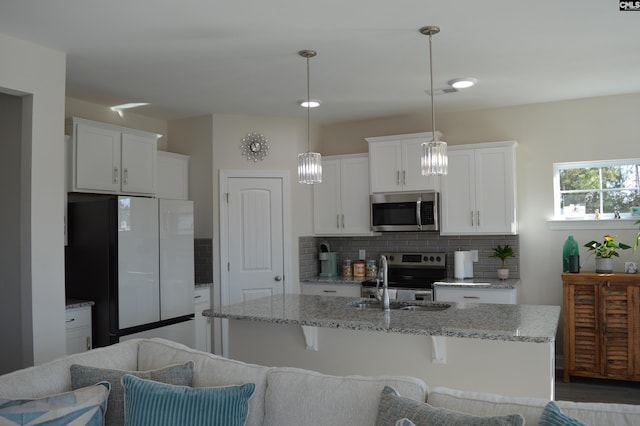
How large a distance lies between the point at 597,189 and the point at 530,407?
13.0 ft

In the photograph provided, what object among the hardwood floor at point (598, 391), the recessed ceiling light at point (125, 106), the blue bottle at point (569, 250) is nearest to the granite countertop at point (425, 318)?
the hardwood floor at point (598, 391)

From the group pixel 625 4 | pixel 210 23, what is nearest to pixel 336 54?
pixel 210 23

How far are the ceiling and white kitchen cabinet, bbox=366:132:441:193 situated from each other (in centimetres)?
39

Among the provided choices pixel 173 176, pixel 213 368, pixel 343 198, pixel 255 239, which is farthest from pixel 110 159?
pixel 213 368

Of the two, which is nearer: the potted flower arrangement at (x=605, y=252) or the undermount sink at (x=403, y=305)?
the undermount sink at (x=403, y=305)

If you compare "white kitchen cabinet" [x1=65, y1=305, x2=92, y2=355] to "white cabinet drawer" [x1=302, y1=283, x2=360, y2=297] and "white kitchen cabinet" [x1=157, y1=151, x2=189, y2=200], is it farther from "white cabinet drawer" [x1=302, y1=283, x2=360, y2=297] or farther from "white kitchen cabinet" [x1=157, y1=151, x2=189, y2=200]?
"white cabinet drawer" [x1=302, y1=283, x2=360, y2=297]

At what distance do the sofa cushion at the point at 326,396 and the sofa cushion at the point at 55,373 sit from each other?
0.80 metres

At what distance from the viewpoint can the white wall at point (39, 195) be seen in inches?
130

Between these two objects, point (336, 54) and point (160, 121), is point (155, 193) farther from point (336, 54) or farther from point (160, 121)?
point (336, 54)

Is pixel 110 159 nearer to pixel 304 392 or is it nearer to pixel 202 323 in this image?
pixel 202 323

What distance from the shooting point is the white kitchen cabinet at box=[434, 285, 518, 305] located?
4.59 meters

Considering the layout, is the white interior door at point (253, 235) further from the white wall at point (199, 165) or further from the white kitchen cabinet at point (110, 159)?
the white kitchen cabinet at point (110, 159)

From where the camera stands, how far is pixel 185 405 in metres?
1.94

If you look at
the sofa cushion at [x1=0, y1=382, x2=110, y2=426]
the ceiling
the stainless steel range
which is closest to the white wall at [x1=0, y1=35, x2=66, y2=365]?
the ceiling
